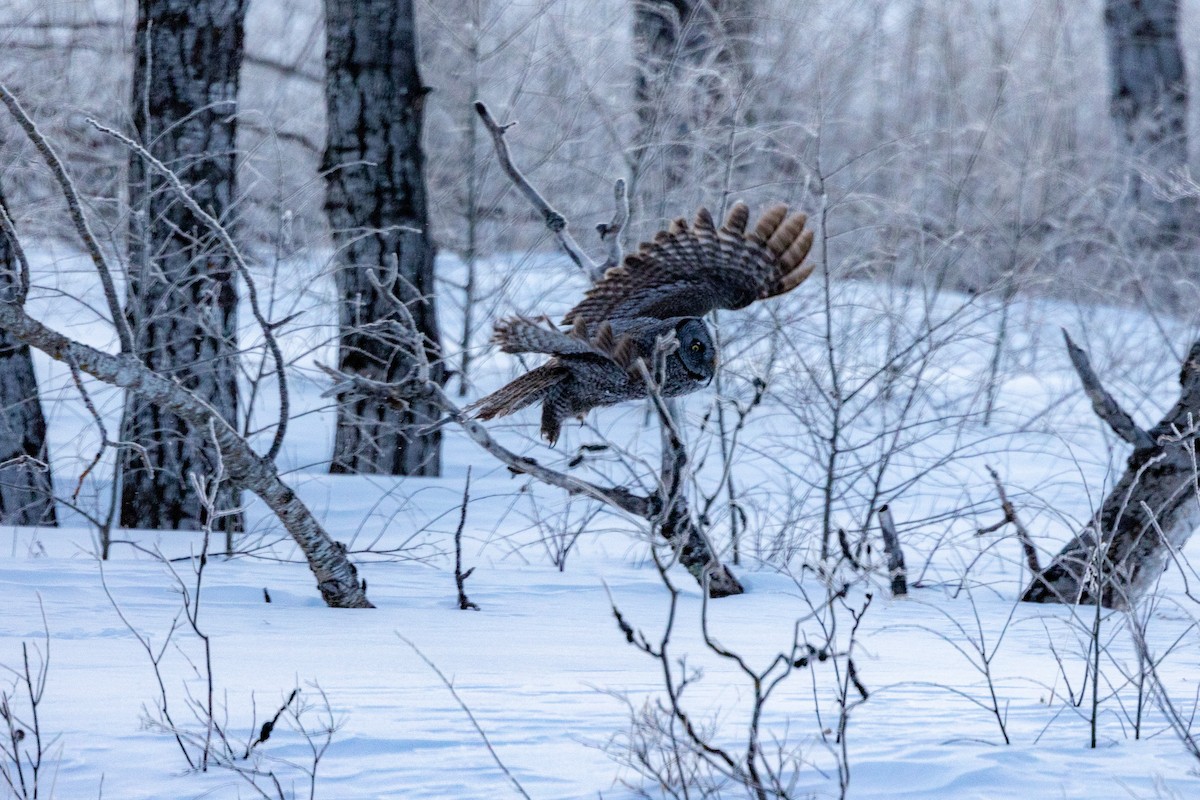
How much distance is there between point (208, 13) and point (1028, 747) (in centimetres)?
501

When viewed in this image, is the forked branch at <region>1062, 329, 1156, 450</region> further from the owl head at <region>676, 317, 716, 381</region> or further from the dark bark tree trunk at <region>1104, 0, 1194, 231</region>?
the dark bark tree trunk at <region>1104, 0, 1194, 231</region>

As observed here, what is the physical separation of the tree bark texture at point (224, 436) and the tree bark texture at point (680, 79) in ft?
7.44

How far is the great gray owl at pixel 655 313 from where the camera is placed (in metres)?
3.74

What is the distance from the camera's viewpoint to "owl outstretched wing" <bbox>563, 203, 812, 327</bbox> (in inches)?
146

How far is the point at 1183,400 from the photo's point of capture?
4.67 m

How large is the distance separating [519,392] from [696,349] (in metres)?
0.60

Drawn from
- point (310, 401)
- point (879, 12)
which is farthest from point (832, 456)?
point (310, 401)

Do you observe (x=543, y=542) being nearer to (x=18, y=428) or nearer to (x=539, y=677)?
(x=539, y=677)

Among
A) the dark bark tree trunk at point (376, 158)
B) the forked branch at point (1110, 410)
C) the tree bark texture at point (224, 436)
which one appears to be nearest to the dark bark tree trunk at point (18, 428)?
the dark bark tree trunk at point (376, 158)

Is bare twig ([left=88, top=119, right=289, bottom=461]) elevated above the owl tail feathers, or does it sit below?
above

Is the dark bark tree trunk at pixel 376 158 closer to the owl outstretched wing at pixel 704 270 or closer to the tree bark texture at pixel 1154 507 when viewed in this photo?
the owl outstretched wing at pixel 704 270

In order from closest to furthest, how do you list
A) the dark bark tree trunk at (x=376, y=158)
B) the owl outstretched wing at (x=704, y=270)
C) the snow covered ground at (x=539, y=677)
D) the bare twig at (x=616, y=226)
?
the snow covered ground at (x=539, y=677), the owl outstretched wing at (x=704, y=270), the bare twig at (x=616, y=226), the dark bark tree trunk at (x=376, y=158)

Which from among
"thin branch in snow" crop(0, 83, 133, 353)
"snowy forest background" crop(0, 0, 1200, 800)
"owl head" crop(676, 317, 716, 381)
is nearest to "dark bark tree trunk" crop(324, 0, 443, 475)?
"snowy forest background" crop(0, 0, 1200, 800)

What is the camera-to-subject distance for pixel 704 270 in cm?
396
